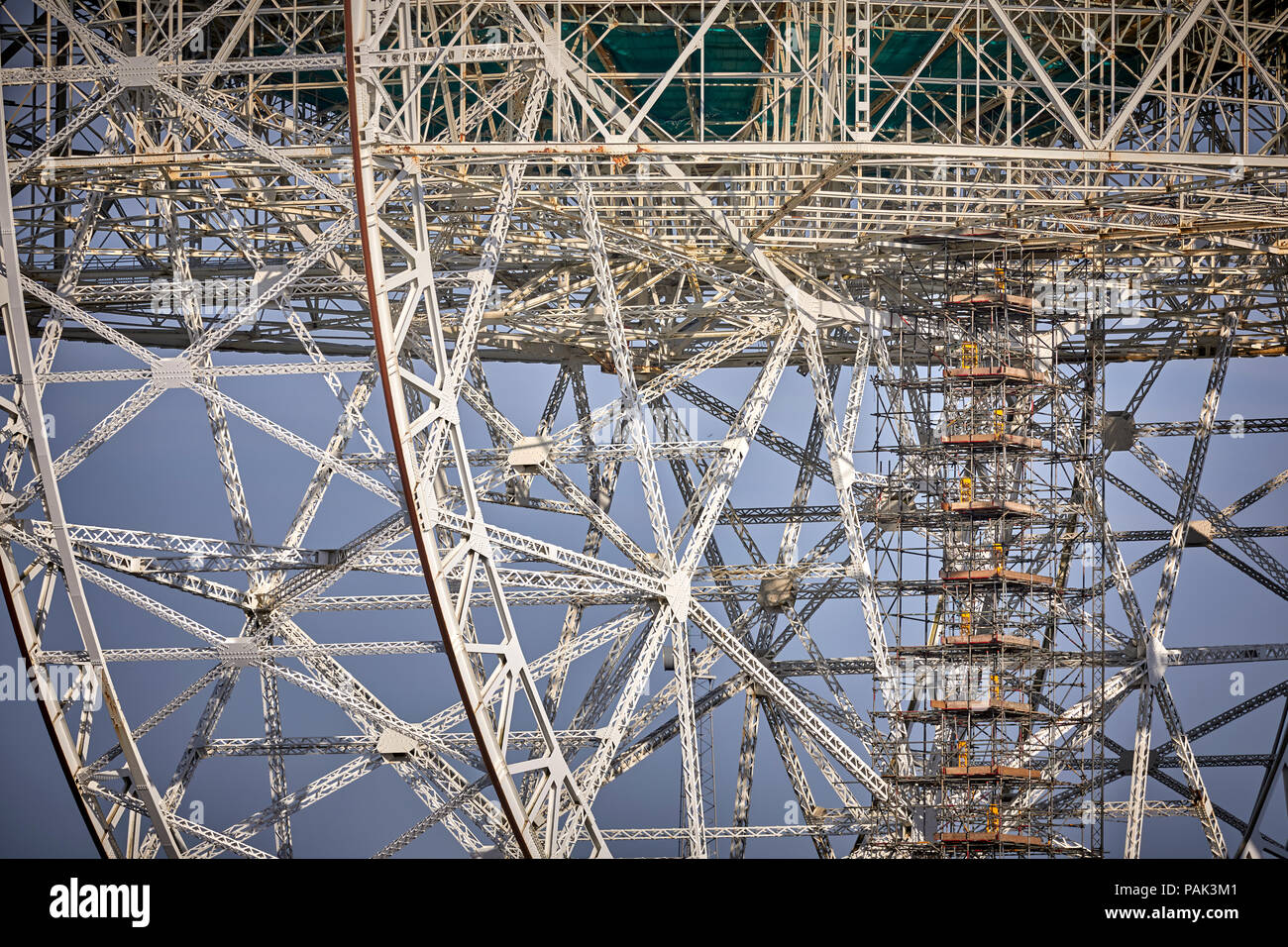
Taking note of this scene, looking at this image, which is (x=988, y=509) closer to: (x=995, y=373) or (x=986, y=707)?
(x=995, y=373)

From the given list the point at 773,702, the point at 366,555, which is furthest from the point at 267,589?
the point at 773,702

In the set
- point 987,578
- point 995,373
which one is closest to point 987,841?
point 987,578

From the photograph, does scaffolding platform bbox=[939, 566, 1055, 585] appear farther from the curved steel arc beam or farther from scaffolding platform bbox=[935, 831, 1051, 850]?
the curved steel arc beam

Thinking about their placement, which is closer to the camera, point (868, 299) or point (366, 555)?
point (366, 555)

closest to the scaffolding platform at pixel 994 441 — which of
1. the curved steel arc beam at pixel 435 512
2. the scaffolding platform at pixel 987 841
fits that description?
the scaffolding platform at pixel 987 841

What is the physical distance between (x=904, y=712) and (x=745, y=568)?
5.03 metres

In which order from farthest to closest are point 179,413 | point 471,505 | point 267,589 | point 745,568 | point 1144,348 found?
point 179,413
point 1144,348
point 745,568
point 267,589
point 471,505

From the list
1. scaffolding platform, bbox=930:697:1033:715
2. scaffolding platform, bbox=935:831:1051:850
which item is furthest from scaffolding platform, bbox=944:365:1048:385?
scaffolding platform, bbox=935:831:1051:850

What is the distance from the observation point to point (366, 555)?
1383 inches

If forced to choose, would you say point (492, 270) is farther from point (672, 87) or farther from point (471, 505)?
point (672, 87)

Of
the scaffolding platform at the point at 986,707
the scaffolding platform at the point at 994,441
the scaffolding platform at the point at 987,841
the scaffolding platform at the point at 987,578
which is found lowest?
the scaffolding platform at the point at 987,841

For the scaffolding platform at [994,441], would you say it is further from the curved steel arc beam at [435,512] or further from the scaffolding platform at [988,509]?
the curved steel arc beam at [435,512]

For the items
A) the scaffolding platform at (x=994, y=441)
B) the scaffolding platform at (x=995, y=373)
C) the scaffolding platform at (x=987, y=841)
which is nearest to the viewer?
the scaffolding platform at (x=987, y=841)

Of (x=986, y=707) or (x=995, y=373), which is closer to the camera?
(x=986, y=707)
